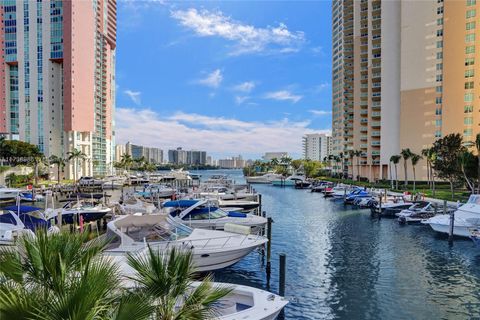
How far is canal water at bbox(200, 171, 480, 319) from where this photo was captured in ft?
48.9

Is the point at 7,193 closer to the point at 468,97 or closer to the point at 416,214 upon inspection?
the point at 416,214

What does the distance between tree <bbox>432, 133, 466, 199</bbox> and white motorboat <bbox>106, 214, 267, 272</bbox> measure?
4326cm

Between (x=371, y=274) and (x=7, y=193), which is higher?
(x=7, y=193)

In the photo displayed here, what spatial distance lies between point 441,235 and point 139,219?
28241 mm

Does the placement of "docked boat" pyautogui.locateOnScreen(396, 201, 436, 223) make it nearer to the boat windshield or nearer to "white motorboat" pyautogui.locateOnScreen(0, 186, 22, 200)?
the boat windshield

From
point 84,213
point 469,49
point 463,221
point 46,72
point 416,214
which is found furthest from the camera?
point 46,72

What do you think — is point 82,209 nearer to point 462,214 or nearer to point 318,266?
point 318,266

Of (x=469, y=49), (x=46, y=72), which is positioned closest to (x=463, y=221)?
(x=469, y=49)

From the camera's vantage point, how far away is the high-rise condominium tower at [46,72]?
4227 inches

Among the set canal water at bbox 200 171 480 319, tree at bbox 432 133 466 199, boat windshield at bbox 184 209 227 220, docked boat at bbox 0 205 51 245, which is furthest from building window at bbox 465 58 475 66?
docked boat at bbox 0 205 51 245

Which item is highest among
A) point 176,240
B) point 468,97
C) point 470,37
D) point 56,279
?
point 470,37

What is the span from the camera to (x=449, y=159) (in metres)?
52.1

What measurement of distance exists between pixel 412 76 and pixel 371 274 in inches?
2986

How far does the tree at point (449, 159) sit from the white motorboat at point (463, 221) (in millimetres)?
20507
